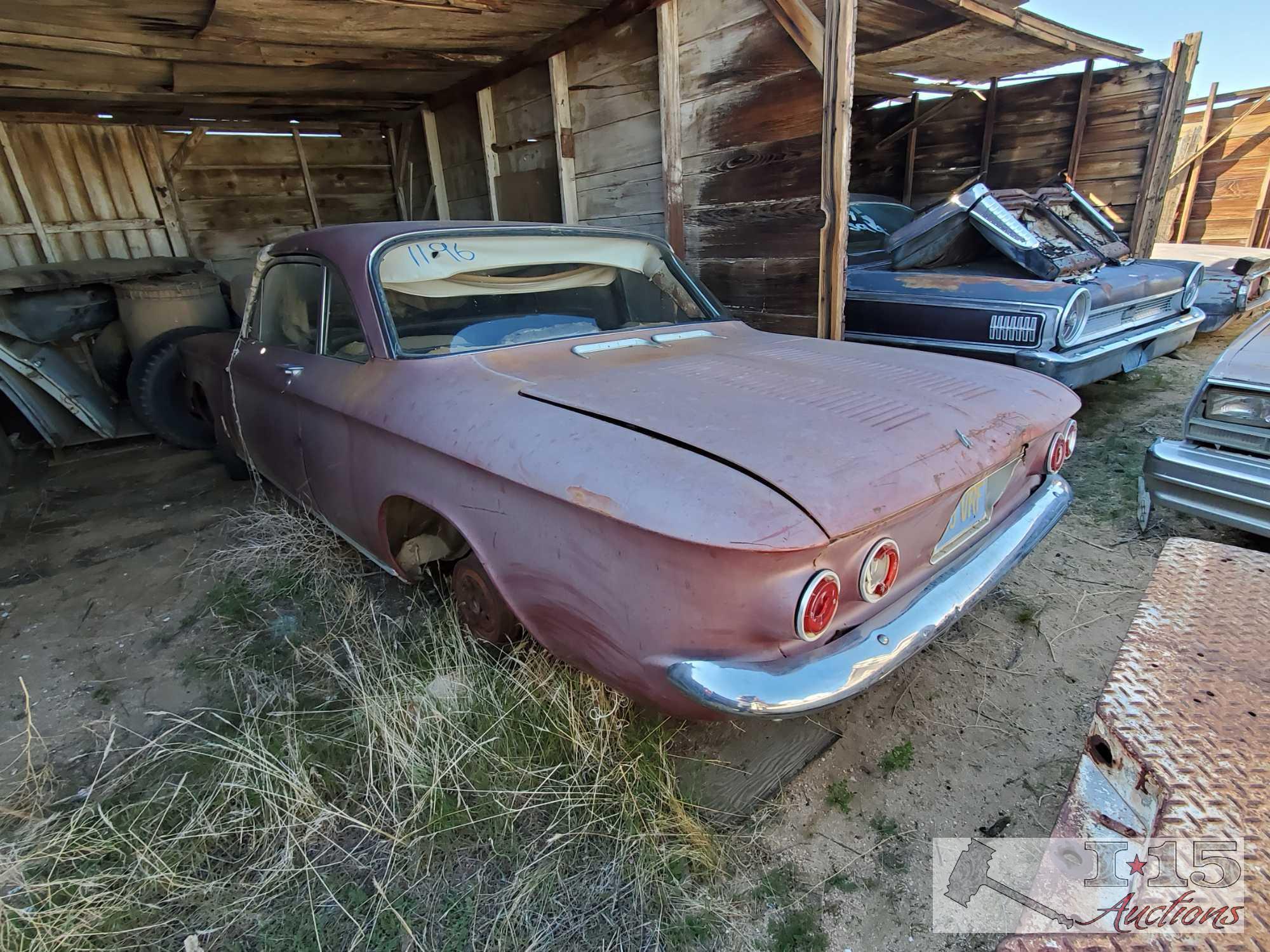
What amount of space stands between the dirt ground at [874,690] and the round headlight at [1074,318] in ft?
2.49

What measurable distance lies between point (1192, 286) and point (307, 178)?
8965mm

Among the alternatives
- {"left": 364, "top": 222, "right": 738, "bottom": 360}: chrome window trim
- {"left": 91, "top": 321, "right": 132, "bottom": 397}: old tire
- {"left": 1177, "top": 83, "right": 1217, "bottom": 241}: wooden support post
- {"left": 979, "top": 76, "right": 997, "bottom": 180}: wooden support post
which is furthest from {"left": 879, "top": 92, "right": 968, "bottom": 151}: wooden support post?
{"left": 91, "top": 321, "right": 132, "bottom": 397}: old tire

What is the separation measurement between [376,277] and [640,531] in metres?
1.64

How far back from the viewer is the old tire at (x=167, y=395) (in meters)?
5.02

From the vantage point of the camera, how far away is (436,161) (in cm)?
723

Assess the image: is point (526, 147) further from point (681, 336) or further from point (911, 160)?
point (911, 160)

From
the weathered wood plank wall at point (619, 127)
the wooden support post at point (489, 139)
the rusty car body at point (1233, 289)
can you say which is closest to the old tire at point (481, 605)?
the weathered wood plank wall at point (619, 127)

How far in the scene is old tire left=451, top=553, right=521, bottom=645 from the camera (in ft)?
7.23

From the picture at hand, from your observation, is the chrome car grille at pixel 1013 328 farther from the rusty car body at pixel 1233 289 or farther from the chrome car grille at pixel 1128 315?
the rusty car body at pixel 1233 289

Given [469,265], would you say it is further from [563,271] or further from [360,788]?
[360,788]

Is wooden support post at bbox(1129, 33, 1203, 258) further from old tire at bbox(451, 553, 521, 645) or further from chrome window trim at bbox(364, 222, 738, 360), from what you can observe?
old tire at bbox(451, 553, 521, 645)

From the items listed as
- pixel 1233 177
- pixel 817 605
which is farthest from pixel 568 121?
pixel 1233 177

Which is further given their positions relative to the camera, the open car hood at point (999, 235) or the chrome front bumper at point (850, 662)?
the open car hood at point (999, 235)

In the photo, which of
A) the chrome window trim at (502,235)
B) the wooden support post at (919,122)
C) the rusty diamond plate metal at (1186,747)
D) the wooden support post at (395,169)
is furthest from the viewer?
the wooden support post at (919,122)
